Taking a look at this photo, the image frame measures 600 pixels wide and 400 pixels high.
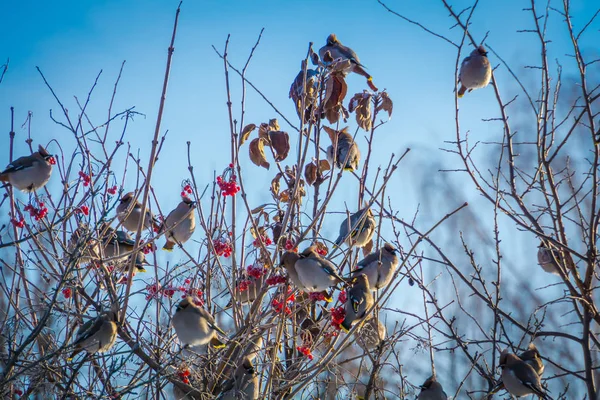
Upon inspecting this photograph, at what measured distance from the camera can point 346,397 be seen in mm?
3994

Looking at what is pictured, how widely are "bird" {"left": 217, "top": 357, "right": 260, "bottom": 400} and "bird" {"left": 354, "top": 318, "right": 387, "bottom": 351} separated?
60 cm

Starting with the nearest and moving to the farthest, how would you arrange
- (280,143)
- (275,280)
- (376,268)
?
(275,280), (280,143), (376,268)

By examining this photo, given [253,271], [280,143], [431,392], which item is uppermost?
[280,143]

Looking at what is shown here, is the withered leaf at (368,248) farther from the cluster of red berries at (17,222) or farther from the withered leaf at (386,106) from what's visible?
the cluster of red berries at (17,222)

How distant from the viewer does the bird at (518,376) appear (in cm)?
445

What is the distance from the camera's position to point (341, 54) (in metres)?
5.38

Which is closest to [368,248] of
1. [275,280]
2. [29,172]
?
[275,280]

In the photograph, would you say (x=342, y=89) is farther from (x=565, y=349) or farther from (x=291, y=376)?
(x=565, y=349)

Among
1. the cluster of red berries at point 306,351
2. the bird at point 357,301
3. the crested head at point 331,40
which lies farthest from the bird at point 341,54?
the cluster of red berries at point 306,351

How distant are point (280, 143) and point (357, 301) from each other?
3.30 ft

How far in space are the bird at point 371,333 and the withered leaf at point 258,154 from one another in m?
1.08

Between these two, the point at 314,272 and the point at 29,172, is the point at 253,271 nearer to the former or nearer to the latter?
the point at 314,272

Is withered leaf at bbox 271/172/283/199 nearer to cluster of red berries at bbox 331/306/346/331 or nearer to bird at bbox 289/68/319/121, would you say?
bird at bbox 289/68/319/121

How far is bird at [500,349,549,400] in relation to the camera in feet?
14.6
